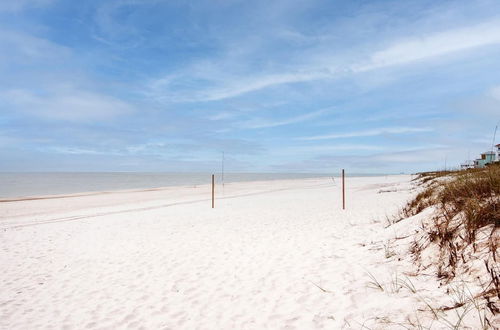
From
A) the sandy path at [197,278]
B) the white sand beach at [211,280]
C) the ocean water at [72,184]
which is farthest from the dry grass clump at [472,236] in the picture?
the ocean water at [72,184]

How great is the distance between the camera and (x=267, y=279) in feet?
18.3

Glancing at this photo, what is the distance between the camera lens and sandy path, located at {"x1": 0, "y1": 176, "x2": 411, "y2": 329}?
14.0 feet

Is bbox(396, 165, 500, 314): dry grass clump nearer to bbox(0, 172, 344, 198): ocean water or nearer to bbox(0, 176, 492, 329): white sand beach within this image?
bbox(0, 176, 492, 329): white sand beach

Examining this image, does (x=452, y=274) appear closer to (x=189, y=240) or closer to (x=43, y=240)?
(x=189, y=240)

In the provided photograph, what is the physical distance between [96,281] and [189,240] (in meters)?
3.45

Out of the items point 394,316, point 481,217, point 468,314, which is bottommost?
point 394,316

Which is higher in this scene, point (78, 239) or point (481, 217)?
point (481, 217)

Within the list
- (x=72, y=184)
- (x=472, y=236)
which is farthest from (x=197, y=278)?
(x=72, y=184)

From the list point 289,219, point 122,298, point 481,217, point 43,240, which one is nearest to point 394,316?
point 481,217

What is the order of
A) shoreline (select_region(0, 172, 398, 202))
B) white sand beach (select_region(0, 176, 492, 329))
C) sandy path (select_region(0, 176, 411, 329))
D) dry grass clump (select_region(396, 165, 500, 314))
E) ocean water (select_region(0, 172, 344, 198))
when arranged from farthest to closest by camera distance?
1. ocean water (select_region(0, 172, 344, 198))
2. shoreline (select_region(0, 172, 398, 202))
3. sandy path (select_region(0, 176, 411, 329))
4. white sand beach (select_region(0, 176, 492, 329))
5. dry grass clump (select_region(396, 165, 500, 314))

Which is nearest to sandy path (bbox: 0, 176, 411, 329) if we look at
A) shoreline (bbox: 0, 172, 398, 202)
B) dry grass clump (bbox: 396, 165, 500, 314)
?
dry grass clump (bbox: 396, 165, 500, 314)

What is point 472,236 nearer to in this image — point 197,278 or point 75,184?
point 197,278

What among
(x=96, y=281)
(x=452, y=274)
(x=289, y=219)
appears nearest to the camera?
(x=452, y=274)

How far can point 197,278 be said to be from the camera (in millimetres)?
6000
